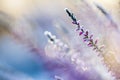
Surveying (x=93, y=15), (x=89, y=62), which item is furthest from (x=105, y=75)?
(x=93, y=15)

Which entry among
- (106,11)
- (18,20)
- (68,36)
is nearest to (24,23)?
(18,20)

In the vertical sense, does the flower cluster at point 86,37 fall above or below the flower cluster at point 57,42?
above

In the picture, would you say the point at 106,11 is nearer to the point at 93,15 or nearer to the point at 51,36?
the point at 93,15

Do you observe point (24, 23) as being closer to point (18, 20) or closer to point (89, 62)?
point (18, 20)

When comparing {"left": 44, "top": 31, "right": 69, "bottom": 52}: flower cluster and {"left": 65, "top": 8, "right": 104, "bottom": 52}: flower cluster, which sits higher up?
{"left": 65, "top": 8, "right": 104, "bottom": 52}: flower cluster

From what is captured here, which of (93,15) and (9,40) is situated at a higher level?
(93,15)

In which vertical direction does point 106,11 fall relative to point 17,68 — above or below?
above
